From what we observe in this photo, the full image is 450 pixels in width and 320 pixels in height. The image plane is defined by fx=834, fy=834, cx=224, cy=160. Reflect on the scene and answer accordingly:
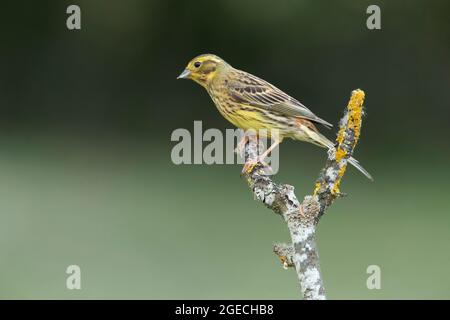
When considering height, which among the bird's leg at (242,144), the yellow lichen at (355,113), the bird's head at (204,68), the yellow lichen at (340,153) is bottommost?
the yellow lichen at (340,153)

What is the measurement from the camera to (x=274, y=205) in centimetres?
272

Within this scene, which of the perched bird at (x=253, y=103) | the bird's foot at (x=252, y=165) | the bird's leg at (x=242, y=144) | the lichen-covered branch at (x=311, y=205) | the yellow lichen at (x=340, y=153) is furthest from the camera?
the perched bird at (x=253, y=103)

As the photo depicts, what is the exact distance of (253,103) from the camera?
442 cm

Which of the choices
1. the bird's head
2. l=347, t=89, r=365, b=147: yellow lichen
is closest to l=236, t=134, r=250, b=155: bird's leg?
the bird's head

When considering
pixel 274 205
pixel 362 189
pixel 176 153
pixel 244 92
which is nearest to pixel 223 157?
pixel 244 92

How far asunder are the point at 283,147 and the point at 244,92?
4.83 m

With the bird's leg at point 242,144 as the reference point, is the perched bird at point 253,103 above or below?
above

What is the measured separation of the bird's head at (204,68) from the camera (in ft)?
14.5

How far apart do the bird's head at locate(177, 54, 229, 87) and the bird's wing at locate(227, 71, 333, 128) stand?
0.34 ft

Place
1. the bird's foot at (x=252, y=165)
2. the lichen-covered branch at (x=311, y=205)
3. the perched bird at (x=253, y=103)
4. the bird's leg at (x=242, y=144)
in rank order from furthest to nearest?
the perched bird at (x=253, y=103), the bird's leg at (x=242, y=144), the bird's foot at (x=252, y=165), the lichen-covered branch at (x=311, y=205)

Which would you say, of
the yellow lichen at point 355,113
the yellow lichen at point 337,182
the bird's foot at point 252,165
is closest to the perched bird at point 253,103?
the bird's foot at point 252,165

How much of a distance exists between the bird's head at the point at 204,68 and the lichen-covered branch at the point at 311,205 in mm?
1625

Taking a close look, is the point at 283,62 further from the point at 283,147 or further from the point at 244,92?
the point at 244,92

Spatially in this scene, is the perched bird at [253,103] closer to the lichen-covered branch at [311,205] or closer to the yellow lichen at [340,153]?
the lichen-covered branch at [311,205]
